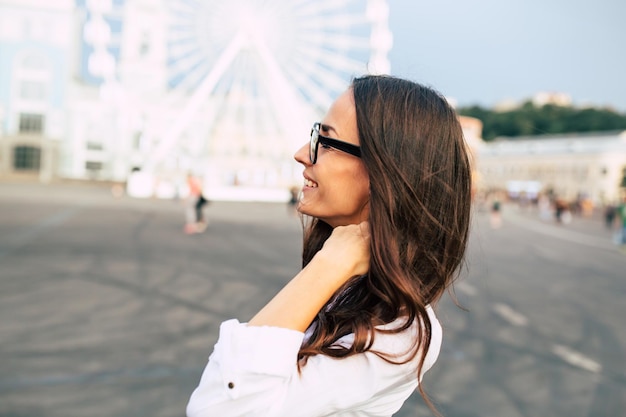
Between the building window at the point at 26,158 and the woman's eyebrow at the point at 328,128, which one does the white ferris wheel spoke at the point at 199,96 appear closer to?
the building window at the point at 26,158

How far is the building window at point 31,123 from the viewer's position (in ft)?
174

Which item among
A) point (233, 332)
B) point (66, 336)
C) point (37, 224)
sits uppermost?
point (233, 332)

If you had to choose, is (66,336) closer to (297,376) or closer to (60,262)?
(60,262)

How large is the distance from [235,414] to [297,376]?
0.13 m

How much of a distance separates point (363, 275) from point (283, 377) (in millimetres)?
288

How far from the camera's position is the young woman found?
1150 millimetres

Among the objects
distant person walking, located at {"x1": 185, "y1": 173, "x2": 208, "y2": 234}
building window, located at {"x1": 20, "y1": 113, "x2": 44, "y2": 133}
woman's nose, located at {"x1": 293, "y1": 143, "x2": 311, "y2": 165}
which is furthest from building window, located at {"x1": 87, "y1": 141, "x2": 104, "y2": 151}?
woman's nose, located at {"x1": 293, "y1": 143, "x2": 311, "y2": 165}

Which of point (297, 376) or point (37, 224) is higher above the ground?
point (297, 376)

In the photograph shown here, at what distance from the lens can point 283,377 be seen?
3.73 feet

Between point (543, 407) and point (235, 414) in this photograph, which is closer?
point (235, 414)

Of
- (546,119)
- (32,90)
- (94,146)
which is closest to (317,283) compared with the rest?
(32,90)

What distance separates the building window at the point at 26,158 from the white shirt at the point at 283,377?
56309mm

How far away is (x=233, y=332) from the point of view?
3.83 ft

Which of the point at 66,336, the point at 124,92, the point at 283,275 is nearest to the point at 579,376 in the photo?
the point at 66,336
